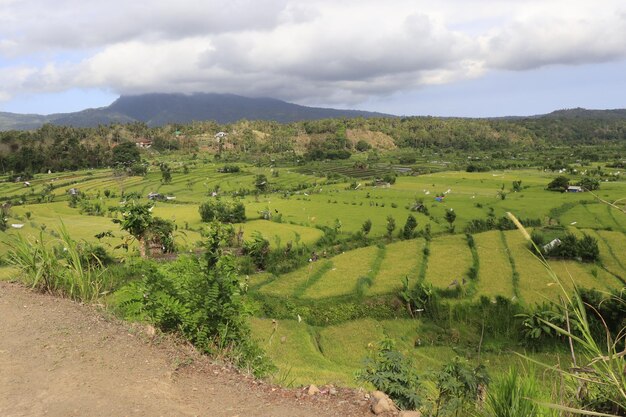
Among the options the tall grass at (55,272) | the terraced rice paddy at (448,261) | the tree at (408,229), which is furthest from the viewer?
the tree at (408,229)

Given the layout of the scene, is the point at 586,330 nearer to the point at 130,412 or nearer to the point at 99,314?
the point at 130,412

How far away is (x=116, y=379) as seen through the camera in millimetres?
4543

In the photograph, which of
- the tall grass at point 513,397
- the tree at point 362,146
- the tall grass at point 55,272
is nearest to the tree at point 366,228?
the tall grass at point 55,272

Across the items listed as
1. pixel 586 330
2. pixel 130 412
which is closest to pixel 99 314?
pixel 130 412

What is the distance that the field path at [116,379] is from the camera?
13.6 feet

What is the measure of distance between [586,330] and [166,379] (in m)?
3.99

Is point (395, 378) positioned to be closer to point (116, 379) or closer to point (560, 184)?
point (116, 379)

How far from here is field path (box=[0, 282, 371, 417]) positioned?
4.15 metres

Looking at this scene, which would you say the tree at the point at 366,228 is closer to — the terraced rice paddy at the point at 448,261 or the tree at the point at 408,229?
the tree at the point at 408,229

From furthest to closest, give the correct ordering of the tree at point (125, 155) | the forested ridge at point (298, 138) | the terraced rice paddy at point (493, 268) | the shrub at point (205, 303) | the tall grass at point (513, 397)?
the forested ridge at point (298, 138) < the tree at point (125, 155) < the terraced rice paddy at point (493, 268) < the shrub at point (205, 303) < the tall grass at point (513, 397)

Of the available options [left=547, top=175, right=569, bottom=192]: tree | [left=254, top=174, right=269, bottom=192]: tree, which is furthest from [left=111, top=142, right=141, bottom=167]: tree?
[left=547, top=175, right=569, bottom=192]: tree

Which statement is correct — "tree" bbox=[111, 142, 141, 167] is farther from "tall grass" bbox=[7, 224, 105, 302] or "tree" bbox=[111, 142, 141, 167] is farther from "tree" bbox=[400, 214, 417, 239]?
"tall grass" bbox=[7, 224, 105, 302]

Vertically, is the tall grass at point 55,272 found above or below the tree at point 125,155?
above

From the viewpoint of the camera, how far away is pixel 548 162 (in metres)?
97.4
